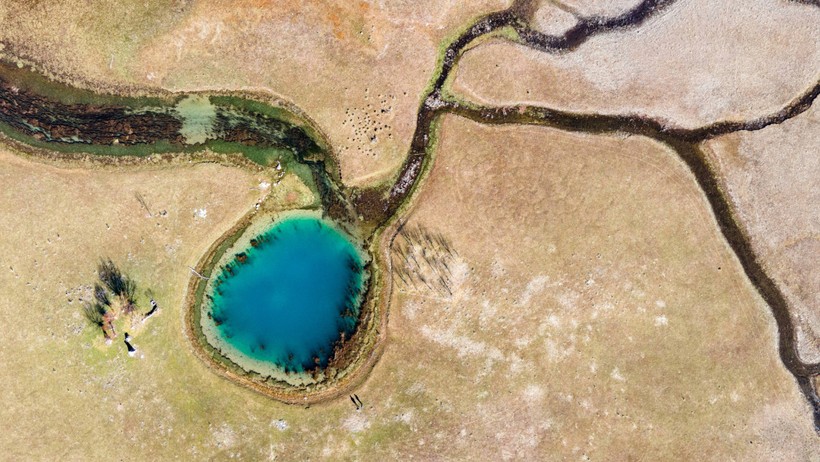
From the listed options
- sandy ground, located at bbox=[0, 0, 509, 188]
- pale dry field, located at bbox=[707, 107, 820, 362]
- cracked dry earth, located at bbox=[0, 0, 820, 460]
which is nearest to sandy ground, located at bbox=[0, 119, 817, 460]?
cracked dry earth, located at bbox=[0, 0, 820, 460]

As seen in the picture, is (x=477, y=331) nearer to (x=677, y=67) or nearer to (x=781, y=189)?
(x=677, y=67)

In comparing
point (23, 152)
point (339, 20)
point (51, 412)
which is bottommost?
point (51, 412)

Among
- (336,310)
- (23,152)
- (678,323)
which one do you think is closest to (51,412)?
(23,152)

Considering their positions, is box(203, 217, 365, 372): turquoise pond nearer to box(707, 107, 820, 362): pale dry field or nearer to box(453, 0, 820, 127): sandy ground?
box(453, 0, 820, 127): sandy ground

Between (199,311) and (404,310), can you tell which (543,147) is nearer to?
(404,310)

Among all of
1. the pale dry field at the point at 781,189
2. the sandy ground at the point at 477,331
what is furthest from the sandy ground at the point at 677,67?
the sandy ground at the point at 477,331

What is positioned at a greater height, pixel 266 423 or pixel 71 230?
pixel 71 230

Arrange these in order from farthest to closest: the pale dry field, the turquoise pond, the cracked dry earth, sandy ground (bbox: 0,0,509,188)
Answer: the turquoise pond
the pale dry field
the cracked dry earth
sandy ground (bbox: 0,0,509,188)

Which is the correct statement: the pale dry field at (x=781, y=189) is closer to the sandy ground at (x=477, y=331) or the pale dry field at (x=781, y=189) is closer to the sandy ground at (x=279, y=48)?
the sandy ground at (x=477, y=331)
